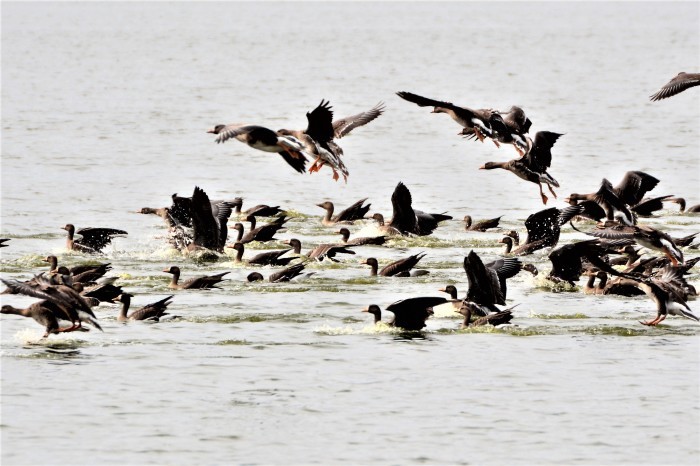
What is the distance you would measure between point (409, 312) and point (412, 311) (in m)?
0.04

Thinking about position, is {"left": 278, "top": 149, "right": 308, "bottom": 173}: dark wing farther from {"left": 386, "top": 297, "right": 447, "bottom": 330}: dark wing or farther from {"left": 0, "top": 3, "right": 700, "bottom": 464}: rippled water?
{"left": 386, "top": 297, "right": 447, "bottom": 330}: dark wing

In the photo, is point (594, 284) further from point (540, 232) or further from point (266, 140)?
point (266, 140)

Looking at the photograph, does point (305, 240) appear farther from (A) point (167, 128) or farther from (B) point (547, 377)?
(A) point (167, 128)

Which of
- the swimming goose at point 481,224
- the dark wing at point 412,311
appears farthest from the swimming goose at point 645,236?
the swimming goose at point 481,224

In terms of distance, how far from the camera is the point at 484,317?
19000 millimetres

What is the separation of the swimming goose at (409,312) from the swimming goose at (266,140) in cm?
204

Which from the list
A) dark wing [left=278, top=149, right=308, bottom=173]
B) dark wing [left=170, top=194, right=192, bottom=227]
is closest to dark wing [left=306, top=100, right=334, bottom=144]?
dark wing [left=278, top=149, right=308, bottom=173]

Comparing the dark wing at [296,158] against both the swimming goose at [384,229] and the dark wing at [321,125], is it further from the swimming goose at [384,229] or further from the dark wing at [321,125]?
the swimming goose at [384,229]

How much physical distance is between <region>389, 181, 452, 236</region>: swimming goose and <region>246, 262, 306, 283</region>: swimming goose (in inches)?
158

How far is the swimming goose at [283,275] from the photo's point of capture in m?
22.4

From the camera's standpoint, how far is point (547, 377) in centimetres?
1659

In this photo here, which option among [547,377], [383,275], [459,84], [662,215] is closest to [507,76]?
[459,84]

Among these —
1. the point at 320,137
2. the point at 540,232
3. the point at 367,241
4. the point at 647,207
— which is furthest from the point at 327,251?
the point at 647,207

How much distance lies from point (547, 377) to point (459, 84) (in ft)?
179
